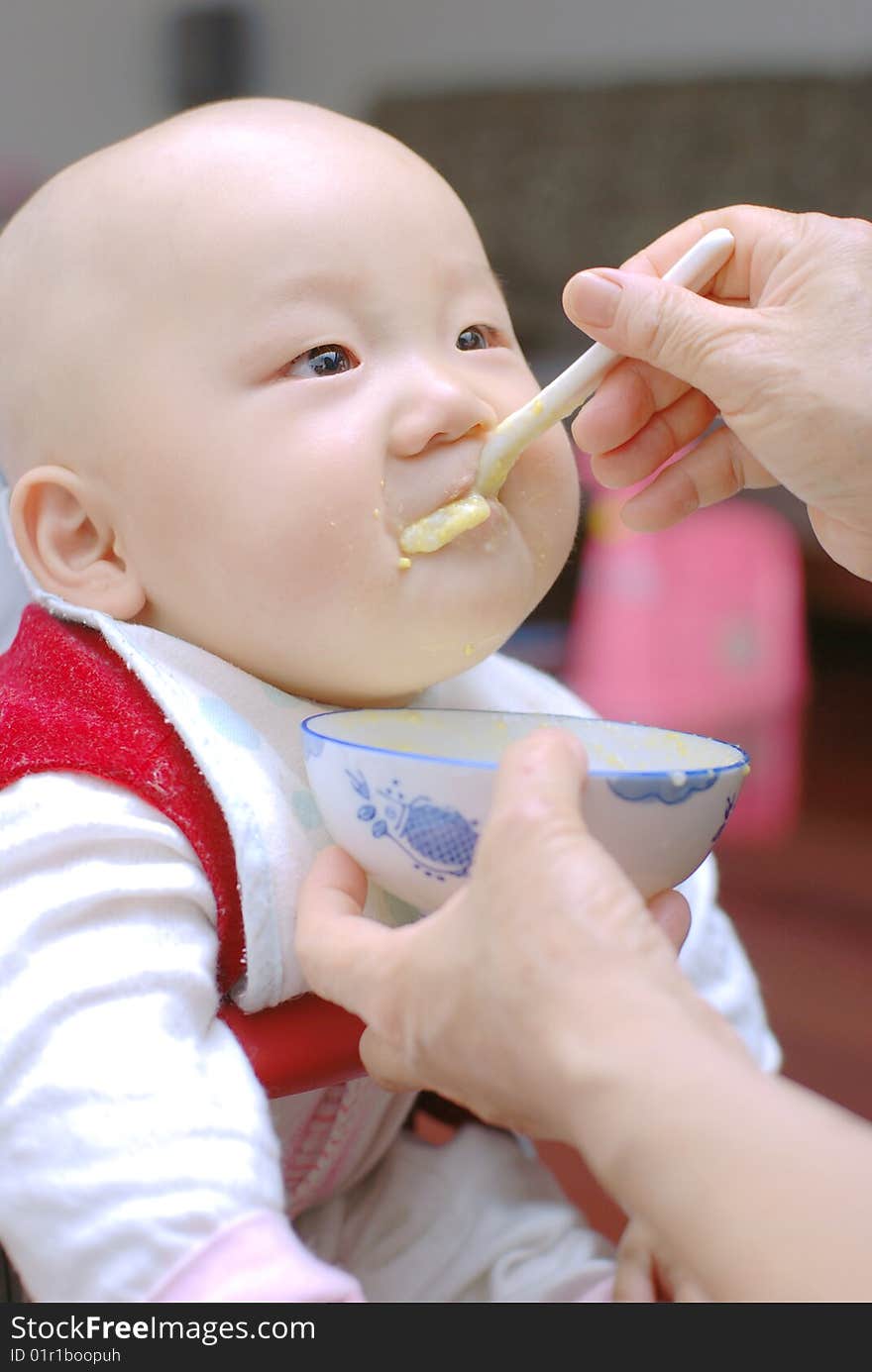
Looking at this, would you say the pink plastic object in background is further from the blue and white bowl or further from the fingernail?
the blue and white bowl

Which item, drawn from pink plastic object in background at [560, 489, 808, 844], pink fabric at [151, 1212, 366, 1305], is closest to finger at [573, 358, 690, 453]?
Answer: pink fabric at [151, 1212, 366, 1305]

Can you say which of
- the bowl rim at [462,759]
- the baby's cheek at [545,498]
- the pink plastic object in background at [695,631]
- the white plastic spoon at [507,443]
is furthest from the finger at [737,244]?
the pink plastic object in background at [695,631]

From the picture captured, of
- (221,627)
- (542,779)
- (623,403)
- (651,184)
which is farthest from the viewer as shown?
(651,184)

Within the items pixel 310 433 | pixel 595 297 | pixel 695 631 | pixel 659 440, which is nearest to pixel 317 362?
pixel 310 433

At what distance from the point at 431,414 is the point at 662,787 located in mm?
243

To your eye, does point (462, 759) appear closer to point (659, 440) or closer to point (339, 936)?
point (339, 936)

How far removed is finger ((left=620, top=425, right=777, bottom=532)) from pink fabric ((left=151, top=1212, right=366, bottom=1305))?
539mm

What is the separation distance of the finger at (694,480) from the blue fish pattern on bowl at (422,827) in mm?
400

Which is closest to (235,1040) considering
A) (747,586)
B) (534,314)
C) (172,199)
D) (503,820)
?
(503,820)

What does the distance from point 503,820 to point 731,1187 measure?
0.15m

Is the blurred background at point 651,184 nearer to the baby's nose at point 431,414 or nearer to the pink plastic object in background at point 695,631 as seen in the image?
the pink plastic object in background at point 695,631

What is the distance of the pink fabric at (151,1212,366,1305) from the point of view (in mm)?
536

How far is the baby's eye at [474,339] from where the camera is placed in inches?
31.0

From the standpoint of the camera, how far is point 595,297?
29.7 inches
